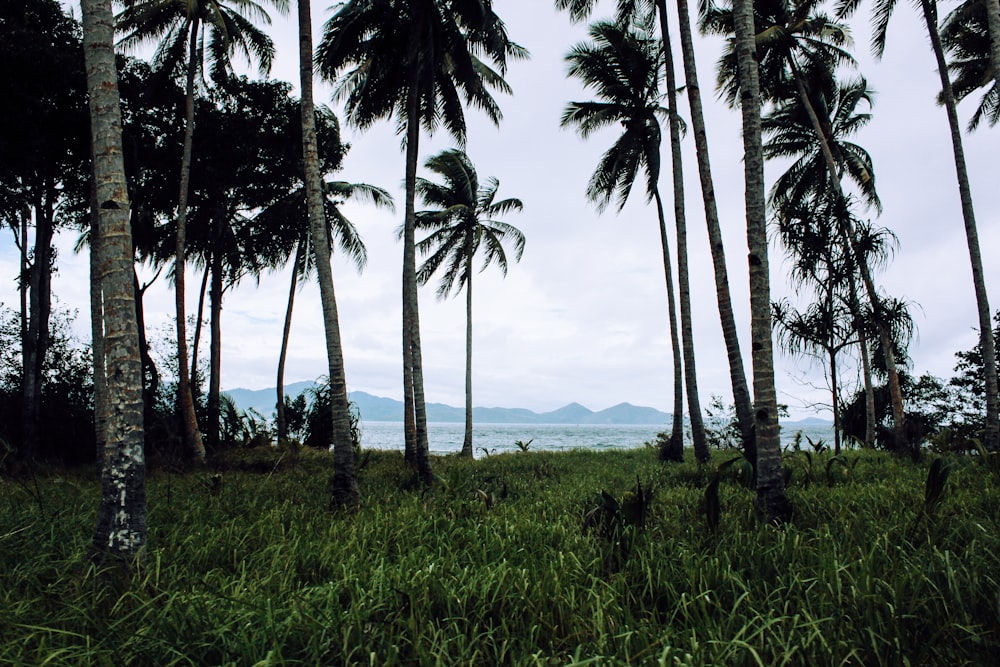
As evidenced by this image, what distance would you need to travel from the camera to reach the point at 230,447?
1545cm

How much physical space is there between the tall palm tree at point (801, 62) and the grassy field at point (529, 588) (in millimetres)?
9379

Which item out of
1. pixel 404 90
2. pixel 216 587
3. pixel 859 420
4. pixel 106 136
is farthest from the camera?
pixel 859 420

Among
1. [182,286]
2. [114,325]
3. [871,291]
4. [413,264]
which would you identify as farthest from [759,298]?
[182,286]

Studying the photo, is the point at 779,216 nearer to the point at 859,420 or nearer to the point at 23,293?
the point at 859,420

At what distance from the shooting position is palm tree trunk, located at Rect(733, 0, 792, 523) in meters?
4.72

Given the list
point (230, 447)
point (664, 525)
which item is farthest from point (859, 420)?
point (230, 447)

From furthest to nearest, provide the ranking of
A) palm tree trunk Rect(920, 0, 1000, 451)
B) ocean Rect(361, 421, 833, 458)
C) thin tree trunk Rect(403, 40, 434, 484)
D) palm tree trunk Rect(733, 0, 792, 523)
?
ocean Rect(361, 421, 833, 458), thin tree trunk Rect(403, 40, 434, 484), palm tree trunk Rect(920, 0, 1000, 451), palm tree trunk Rect(733, 0, 792, 523)

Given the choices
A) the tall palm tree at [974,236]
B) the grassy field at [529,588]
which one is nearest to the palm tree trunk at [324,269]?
the grassy field at [529,588]

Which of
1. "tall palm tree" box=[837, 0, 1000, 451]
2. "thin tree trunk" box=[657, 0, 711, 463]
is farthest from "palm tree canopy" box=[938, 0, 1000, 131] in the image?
"thin tree trunk" box=[657, 0, 711, 463]

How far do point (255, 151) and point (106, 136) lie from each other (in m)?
12.3

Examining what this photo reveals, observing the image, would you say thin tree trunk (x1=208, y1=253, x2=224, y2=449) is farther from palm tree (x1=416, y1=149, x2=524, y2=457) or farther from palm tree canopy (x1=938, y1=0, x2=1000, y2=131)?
palm tree canopy (x1=938, y1=0, x2=1000, y2=131)

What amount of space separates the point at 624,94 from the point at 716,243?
7599 millimetres

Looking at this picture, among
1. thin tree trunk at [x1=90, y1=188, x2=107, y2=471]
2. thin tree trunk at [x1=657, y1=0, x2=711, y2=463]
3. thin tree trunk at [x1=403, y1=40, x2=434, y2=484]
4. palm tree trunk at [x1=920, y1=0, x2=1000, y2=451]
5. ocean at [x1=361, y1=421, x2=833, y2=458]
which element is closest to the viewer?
thin tree trunk at [x1=90, y1=188, x2=107, y2=471]

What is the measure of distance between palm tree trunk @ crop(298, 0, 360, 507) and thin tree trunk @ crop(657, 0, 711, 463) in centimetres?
805
